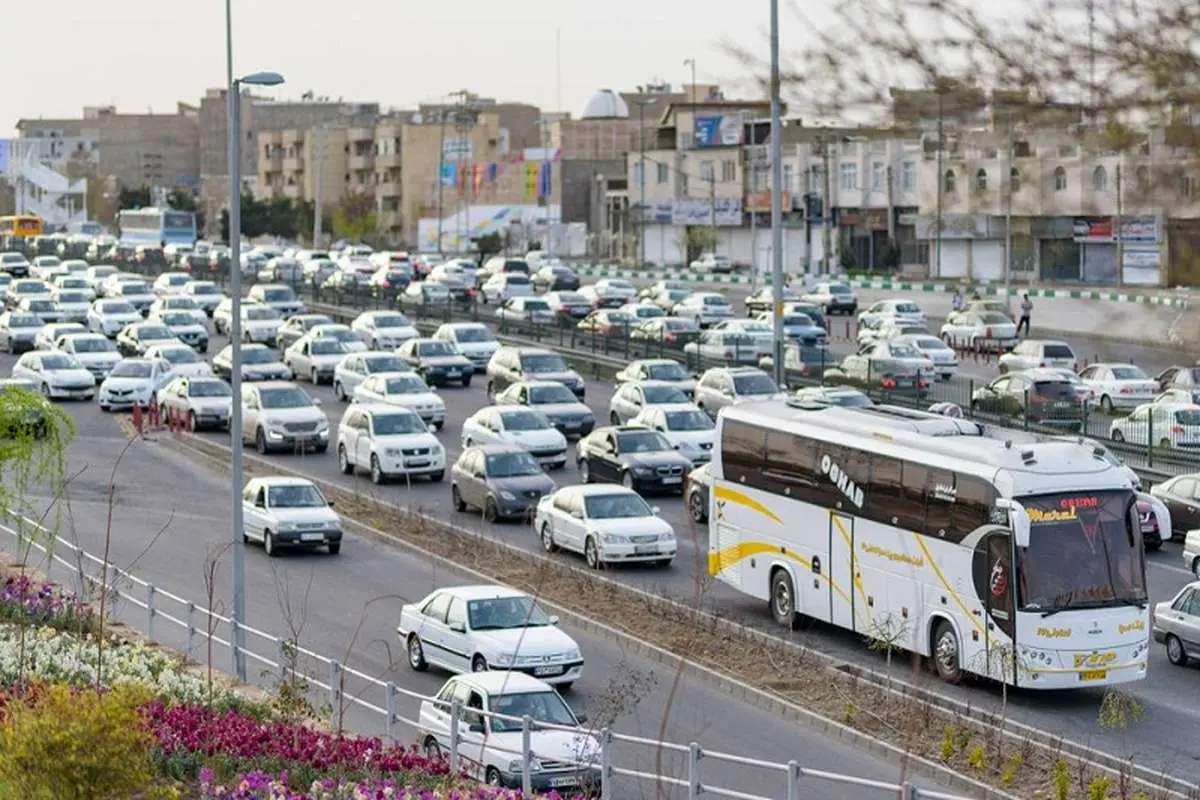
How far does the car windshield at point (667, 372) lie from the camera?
48125 millimetres

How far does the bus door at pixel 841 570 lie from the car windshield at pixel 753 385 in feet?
60.8

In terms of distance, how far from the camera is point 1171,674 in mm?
23984

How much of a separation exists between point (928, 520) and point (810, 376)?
2621 cm

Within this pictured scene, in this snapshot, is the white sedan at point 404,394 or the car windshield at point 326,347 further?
the car windshield at point 326,347

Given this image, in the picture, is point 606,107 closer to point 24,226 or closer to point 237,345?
point 24,226

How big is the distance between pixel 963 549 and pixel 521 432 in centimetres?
1819

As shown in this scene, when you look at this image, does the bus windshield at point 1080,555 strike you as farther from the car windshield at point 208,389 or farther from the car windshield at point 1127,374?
the car windshield at point 208,389

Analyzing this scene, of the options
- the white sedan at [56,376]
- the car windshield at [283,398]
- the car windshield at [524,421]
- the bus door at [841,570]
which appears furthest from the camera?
the white sedan at [56,376]

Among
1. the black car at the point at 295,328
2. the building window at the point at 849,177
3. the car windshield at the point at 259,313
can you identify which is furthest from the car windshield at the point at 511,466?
the building window at the point at 849,177

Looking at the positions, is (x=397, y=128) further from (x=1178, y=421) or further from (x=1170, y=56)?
(x=1170, y=56)

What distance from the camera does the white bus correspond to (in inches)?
883

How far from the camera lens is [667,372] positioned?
48.2 metres

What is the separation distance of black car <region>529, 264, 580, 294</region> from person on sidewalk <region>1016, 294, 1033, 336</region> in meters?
26.9

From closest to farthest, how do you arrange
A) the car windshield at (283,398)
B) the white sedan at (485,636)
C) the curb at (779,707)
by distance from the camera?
the curb at (779,707), the white sedan at (485,636), the car windshield at (283,398)
